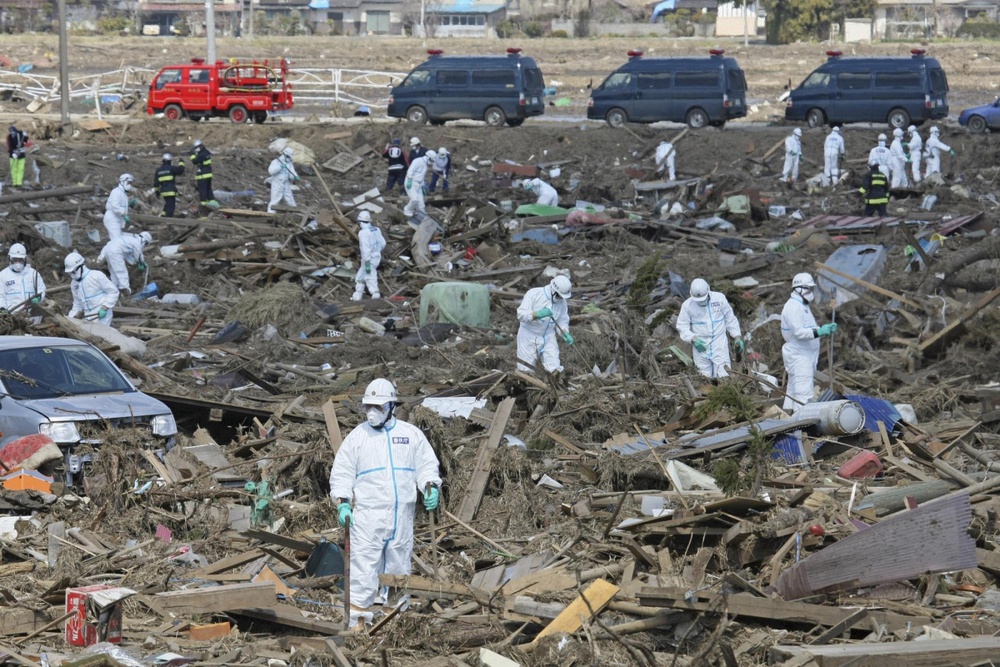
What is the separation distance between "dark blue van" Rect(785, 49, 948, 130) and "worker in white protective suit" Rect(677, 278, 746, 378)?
21.0 metres

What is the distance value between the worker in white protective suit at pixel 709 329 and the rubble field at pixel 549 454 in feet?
1.09

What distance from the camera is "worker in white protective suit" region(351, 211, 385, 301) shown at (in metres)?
19.0

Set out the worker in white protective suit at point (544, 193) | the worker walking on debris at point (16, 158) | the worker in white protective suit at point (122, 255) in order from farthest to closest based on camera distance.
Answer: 1. the worker walking on debris at point (16, 158)
2. the worker in white protective suit at point (544, 193)
3. the worker in white protective suit at point (122, 255)

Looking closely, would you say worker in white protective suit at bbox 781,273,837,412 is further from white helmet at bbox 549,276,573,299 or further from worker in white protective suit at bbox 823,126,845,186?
worker in white protective suit at bbox 823,126,845,186

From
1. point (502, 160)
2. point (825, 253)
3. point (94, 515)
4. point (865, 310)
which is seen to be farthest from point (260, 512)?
point (502, 160)

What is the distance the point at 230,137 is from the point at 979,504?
92.8ft

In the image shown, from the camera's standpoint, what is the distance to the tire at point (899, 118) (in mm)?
33375

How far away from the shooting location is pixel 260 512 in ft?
33.0

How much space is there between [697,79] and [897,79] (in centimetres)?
481

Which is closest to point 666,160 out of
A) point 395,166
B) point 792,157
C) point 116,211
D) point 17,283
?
point 792,157

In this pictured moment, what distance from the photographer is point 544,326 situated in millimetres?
14031

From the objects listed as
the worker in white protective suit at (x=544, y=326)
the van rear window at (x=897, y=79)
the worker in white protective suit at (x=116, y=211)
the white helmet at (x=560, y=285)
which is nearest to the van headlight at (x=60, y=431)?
the worker in white protective suit at (x=544, y=326)

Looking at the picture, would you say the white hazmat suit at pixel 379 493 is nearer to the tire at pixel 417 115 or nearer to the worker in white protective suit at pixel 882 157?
the worker in white protective suit at pixel 882 157

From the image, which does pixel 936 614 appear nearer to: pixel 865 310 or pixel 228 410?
pixel 228 410
